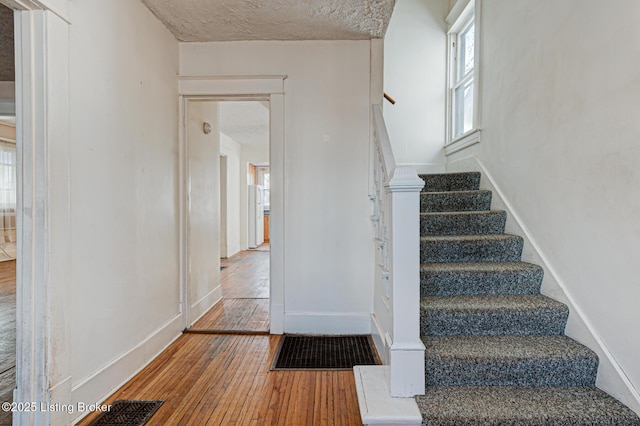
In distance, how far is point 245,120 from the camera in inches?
215

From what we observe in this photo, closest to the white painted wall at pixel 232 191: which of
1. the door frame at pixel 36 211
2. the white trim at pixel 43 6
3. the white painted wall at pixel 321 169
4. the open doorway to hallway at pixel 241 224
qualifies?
the open doorway to hallway at pixel 241 224

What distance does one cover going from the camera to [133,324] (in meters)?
2.04

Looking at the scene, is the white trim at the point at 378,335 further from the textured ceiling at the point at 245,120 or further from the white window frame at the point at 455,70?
the textured ceiling at the point at 245,120

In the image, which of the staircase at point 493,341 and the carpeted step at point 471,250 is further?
the carpeted step at point 471,250

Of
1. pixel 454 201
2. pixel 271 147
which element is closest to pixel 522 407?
pixel 454 201

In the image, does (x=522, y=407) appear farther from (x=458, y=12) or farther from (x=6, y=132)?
(x=6, y=132)

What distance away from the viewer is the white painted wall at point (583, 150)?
144 centimetres

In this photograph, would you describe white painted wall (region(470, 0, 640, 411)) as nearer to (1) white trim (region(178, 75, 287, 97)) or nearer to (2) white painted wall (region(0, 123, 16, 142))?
(1) white trim (region(178, 75, 287, 97))

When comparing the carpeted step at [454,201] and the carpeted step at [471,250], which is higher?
the carpeted step at [454,201]

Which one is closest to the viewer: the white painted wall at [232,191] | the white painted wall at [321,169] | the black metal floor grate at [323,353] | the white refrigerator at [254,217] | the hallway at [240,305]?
the black metal floor grate at [323,353]

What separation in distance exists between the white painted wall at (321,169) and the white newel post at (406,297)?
1.14 metres

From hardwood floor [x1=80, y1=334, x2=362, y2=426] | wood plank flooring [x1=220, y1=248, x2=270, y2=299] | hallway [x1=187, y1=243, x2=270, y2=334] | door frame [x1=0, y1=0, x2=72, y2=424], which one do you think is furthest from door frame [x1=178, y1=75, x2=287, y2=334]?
door frame [x1=0, y1=0, x2=72, y2=424]

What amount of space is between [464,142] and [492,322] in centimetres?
210

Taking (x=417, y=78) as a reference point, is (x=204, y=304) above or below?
below
